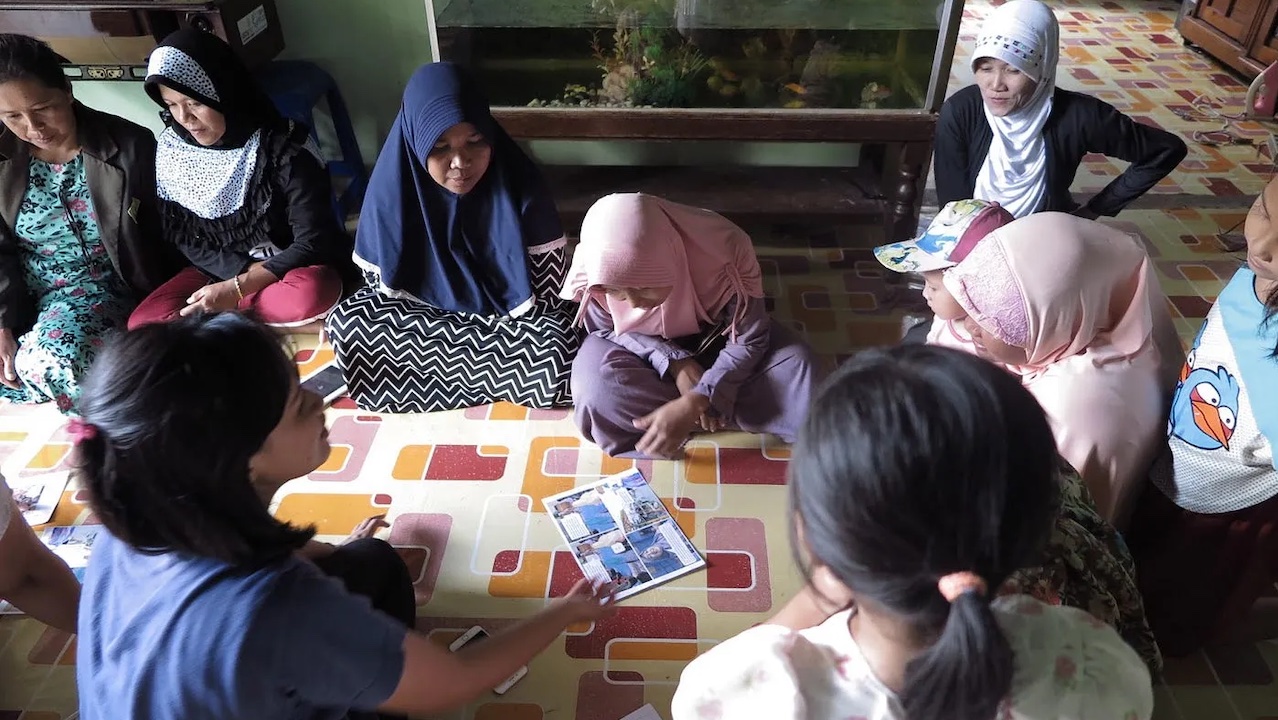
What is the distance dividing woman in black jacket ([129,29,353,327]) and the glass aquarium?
2.17 feet

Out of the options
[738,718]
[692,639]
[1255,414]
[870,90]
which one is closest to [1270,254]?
[1255,414]

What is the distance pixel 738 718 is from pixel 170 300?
2118mm

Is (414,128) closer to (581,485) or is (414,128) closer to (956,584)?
(581,485)

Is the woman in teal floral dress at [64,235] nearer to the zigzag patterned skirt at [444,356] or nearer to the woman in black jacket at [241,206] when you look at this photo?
the woman in black jacket at [241,206]

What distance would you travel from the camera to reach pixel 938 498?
675mm

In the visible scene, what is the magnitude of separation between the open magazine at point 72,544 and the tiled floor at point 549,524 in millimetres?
50

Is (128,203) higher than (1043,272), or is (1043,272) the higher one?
(1043,272)

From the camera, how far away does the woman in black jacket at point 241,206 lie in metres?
2.20

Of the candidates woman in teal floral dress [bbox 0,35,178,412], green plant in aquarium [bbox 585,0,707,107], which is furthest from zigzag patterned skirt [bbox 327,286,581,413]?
green plant in aquarium [bbox 585,0,707,107]

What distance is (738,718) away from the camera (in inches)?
32.8

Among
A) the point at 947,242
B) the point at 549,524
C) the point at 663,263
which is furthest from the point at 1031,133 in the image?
the point at 549,524

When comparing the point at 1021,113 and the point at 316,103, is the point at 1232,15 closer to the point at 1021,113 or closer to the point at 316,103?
the point at 1021,113

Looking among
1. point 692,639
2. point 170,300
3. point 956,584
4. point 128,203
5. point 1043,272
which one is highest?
point 956,584

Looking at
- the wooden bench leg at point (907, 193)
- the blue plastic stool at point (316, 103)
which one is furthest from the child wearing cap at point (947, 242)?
the blue plastic stool at point (316, 103)
